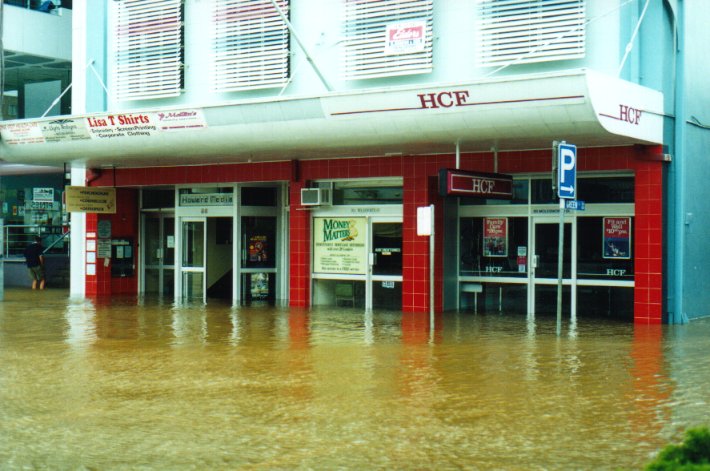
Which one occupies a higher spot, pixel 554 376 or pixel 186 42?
pixel 186 42

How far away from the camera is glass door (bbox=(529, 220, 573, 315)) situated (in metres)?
20.2

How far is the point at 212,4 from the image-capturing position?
899 inches

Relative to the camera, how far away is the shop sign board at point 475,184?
17125mm

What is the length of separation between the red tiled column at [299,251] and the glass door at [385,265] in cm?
151

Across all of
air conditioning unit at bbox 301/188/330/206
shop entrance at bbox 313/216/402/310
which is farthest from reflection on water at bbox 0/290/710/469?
air conditioning unit at bbox 301/188/330/206

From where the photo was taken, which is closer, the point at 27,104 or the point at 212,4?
the point at 212,4

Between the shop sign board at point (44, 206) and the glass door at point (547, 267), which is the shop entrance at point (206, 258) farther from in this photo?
the shop sign board at point (44, 206)

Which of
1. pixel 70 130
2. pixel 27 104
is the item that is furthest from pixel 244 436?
pixel 27 104

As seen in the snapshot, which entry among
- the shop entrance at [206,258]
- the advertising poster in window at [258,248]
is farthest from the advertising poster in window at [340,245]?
the shop entrance at [206,258]

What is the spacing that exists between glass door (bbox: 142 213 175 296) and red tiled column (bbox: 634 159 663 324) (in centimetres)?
1368

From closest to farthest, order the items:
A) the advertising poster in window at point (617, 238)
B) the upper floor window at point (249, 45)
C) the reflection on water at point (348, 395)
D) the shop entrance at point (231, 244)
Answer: the reflection on water at point (348, 395) → the advertising poster in window at point (617, 238) → the upper floor window at point (249, 45) → the shop entrance at point (231, 244)

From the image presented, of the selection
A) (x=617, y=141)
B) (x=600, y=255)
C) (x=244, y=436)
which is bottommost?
(x=244, y=436)

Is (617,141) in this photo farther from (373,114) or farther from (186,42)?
(186,42)

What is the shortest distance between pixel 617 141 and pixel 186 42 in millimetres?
10491
